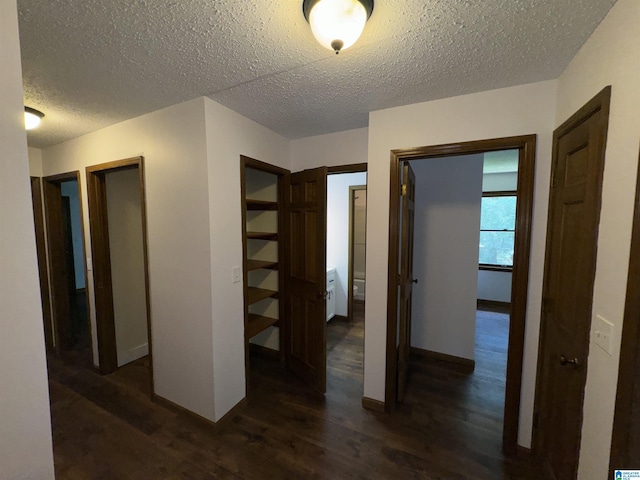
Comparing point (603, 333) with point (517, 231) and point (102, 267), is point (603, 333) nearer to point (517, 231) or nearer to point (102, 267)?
point (517, 231)

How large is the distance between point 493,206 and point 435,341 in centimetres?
336

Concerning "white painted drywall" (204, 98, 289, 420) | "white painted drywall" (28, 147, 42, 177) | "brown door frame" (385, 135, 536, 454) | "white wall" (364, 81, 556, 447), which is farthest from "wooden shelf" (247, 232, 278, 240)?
"white painted drywall" (28, 147, 42, 177)

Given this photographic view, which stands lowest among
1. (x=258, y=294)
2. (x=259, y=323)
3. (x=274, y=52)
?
(x=259, y=323)

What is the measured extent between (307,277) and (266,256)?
2.38 feet

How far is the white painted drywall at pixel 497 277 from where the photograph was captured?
462cm

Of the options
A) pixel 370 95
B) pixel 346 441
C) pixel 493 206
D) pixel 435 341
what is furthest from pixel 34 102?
pixel 493 206

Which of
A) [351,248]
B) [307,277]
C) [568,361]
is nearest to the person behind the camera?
[568,361]

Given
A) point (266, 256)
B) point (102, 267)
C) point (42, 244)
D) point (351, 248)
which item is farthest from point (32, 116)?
point (351, 248)

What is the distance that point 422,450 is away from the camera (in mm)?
1677

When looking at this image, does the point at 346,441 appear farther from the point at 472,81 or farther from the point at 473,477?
the point at 472,81

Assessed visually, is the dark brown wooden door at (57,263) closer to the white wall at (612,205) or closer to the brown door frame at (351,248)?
the brown door frame at (351,248)

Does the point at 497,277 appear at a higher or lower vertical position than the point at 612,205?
lower

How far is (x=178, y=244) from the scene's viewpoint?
6.20 ft

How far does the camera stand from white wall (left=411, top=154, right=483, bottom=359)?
2658mm
